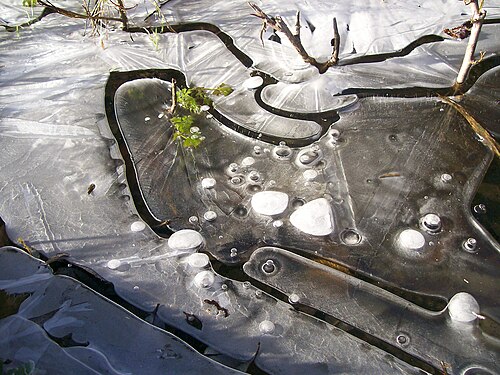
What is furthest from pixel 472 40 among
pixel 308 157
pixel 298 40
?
pixel 308 157

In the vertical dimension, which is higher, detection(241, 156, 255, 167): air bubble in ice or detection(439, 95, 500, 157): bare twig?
detection(439, 95, 500, 157): bare twig

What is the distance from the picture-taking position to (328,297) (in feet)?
6.52

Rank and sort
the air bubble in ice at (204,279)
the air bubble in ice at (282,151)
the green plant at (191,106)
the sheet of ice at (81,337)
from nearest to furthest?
1. the sheet of ice at (81,337)
2. the air bubble in ice at (204,279)
3. the air bubble in ice at (282,151)
4. the green plant at (191,106)

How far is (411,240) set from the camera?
212 centimetres

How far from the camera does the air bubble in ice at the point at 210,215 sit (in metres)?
2.25

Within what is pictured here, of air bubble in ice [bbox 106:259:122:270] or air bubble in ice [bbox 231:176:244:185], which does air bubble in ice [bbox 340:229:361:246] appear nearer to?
air bubble in ice [bbox 231:176:244:185]

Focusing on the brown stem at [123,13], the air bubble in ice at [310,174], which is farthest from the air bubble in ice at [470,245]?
the brown stem at [123,13]

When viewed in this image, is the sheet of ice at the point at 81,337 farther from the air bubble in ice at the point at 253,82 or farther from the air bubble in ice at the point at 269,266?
the air bubble in ice at the point at 253,82

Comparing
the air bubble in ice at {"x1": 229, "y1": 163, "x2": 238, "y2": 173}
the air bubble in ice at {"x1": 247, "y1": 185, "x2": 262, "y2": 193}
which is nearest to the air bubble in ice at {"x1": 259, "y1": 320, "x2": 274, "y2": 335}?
the air bubble in ice at {"x1": 247, "y1": 185, "x2": 262, "y2": 193}

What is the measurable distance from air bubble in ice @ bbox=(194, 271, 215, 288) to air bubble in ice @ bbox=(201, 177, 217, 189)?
0.50m

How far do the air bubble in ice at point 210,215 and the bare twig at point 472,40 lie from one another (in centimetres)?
166

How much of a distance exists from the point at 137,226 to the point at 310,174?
88 centimetres

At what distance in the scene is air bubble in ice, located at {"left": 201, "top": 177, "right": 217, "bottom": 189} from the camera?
2383mm

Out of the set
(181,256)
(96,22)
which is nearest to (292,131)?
(181,256)
